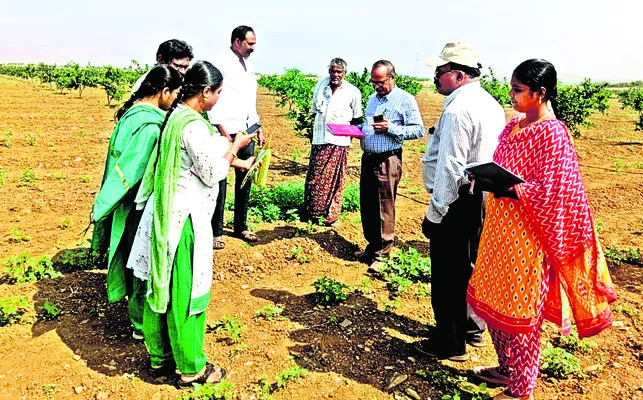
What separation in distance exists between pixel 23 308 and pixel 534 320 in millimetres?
3809

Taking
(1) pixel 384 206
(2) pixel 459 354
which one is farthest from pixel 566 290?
(1) pixel 384 206

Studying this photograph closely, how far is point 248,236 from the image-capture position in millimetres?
5590

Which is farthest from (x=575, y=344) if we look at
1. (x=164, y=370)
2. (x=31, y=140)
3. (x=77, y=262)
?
(x=31, y=140)

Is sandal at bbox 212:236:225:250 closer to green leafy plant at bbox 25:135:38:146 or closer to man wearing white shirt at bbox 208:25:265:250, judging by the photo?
man wearing white shirt at bbox 208:25:265:250

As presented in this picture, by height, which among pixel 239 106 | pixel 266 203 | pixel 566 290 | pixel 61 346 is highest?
pixel 239 106

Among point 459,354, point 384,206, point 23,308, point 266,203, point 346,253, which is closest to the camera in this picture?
point 459,354

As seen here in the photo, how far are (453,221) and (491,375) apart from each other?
106 cm

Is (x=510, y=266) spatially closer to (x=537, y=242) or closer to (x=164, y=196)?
(x=537, y=242)

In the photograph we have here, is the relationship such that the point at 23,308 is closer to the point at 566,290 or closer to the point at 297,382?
the point at 297,382

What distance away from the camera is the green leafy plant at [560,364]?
3.35 metres

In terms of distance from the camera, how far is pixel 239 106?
5.22 m

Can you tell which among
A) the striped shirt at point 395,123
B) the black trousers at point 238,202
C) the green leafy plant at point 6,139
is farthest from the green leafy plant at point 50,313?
the green leafy plant at point 6,139

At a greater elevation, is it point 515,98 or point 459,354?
point 515,98

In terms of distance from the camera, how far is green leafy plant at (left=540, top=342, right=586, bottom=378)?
3352 millimetres
